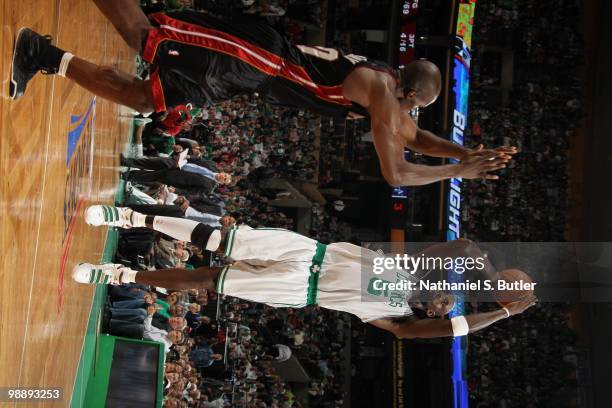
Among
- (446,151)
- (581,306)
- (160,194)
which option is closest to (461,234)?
(581,306)

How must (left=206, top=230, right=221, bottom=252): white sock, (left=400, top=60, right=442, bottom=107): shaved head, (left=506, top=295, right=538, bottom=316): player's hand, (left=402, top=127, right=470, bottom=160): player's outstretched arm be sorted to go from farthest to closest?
(left=506, top=295, right=538, bottom=316): player's hand < (left=206, top=230, right=221, bottom=252): white sock < (left=402, top=127, right=470, bottom=160): player's outstretched arm < (left=400, top=60, right=442, bottom=107): shaved head

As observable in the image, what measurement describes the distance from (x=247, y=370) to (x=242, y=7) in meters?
5.83

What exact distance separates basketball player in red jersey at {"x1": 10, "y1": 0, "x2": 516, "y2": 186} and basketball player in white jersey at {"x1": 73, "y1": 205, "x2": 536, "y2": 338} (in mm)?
901

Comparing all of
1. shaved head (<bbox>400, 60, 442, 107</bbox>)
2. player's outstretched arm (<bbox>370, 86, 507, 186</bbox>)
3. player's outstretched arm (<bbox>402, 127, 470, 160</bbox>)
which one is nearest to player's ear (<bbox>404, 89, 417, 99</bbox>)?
shaved head (<bbox>400, 60, 442, 107</bbox>)

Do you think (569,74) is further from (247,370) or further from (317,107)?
(317,107)

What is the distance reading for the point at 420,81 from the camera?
11.2 feet

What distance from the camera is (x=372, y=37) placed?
11945mm

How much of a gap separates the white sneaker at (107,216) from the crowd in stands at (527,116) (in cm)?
803

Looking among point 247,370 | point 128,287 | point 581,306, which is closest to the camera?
point 128,287

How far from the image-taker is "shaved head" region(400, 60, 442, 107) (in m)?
3.42

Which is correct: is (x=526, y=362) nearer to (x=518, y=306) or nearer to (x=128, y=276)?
(x=518, y=306)

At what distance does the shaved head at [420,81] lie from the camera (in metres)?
3.42

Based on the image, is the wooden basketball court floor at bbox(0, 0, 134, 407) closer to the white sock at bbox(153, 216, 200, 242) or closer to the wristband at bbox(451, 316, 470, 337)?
the white sock at bbox(153, 216, 200, 242)

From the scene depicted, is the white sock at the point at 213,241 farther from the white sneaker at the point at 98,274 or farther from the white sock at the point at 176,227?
the white sneaker at the point at 98,274
